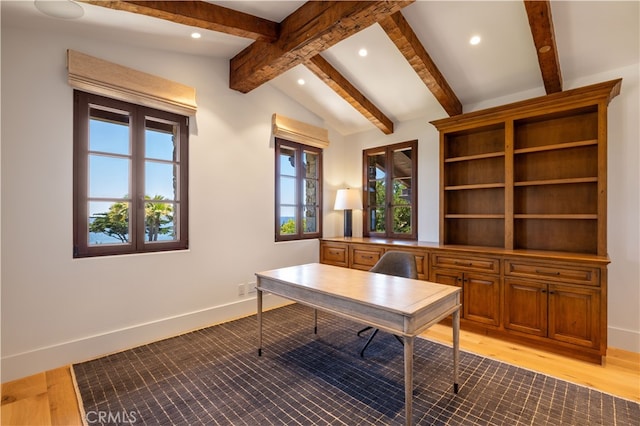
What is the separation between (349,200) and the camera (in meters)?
4.61

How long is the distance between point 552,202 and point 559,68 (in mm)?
1324

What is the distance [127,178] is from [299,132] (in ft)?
7.33

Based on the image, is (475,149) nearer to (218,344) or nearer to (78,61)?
(218,344)

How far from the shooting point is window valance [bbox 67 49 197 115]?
8.35 ft

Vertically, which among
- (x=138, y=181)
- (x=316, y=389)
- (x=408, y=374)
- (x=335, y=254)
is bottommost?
(x=316, y=389)

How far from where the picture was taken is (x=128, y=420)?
188 cm

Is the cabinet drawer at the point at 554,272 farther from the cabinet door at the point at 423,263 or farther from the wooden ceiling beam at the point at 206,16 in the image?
the wooden ceiling beam at the point at 206,16

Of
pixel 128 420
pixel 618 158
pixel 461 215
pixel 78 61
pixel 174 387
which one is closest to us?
pixel 128 420

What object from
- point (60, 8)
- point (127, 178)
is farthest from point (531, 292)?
point (60, 8)

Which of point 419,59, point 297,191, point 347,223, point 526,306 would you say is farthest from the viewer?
point 347,223

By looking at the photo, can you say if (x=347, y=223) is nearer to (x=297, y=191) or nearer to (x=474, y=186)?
(x=297, y=191)

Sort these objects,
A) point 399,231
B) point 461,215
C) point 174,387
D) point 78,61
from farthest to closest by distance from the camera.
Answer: point 399,231 → point 461,215 → point 78,61 → point 174,387

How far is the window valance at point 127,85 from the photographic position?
2545mm

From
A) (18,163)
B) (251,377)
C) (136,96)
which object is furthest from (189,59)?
(251,377)
